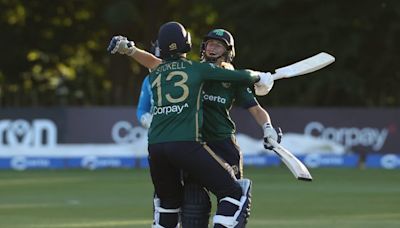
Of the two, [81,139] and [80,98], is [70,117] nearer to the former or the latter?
[81,139]

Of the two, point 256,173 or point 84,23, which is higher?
point 84,23

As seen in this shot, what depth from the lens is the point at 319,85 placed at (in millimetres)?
27625

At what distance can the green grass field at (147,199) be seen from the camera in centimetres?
1202

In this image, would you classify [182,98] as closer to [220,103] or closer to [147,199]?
[220,103]

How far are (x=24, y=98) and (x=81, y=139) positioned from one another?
160 inches

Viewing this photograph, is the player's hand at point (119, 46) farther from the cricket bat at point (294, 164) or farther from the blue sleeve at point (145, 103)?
the blue sleeve at point (145, 103)

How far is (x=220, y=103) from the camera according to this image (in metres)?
8.65

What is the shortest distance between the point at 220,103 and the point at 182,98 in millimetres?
550

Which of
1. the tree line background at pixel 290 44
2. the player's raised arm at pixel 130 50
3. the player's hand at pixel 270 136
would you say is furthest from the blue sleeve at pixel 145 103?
the tree line background at pixel 290 44

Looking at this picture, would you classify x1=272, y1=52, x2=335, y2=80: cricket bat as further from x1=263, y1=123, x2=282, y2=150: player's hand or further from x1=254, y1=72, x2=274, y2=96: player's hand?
x1=263, y1=123, x2=282, y2=150: player's hand

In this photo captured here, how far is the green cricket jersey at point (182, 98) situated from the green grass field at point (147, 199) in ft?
11.5

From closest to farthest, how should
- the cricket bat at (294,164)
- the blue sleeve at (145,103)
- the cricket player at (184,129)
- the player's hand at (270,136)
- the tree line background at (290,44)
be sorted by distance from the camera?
the cricket player at (184,129) → the cricket bat at (294,164) → the player's hand at (270,136) → the blue sleeve at (145,103) → the tree line background at (290,44)

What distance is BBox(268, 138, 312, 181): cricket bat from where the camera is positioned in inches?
328

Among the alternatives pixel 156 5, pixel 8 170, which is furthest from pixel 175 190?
pixel 156 5
